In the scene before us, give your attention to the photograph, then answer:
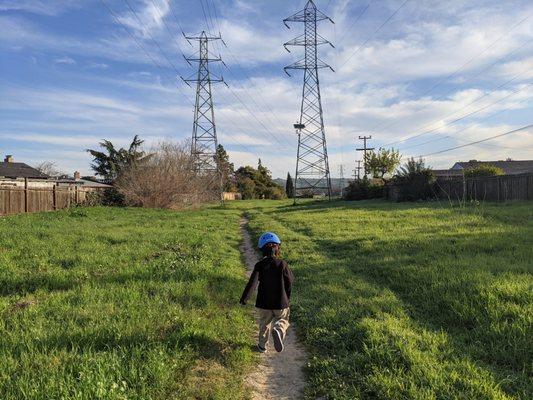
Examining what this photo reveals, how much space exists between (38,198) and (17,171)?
23.6 metres

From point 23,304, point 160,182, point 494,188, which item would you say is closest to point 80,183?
point 160,182

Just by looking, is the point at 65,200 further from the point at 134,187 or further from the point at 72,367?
the point at 72,367

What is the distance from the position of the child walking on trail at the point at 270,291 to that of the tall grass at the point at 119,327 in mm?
380

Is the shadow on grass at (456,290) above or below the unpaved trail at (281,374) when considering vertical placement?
above

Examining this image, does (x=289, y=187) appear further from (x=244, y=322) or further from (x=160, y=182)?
(x=244, y=322)

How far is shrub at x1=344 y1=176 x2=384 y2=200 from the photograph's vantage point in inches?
1870

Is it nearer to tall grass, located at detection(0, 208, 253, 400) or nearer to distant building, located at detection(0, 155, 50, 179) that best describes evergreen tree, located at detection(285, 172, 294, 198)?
distant building, located at detection(0, 155, 50, 179)

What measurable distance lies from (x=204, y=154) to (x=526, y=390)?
43174mm

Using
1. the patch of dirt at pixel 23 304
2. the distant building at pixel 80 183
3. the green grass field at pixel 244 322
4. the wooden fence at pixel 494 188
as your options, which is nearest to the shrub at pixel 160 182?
the distant building at pixel 80 183

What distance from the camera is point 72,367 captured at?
4.36 meters

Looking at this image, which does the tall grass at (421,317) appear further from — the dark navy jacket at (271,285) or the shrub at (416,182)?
the shrub at (416,182)

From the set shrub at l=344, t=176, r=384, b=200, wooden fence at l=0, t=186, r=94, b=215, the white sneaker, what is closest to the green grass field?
the white sneaker

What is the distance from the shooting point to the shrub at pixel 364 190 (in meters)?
47.5

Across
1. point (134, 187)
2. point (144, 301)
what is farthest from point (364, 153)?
point (144, 301)
